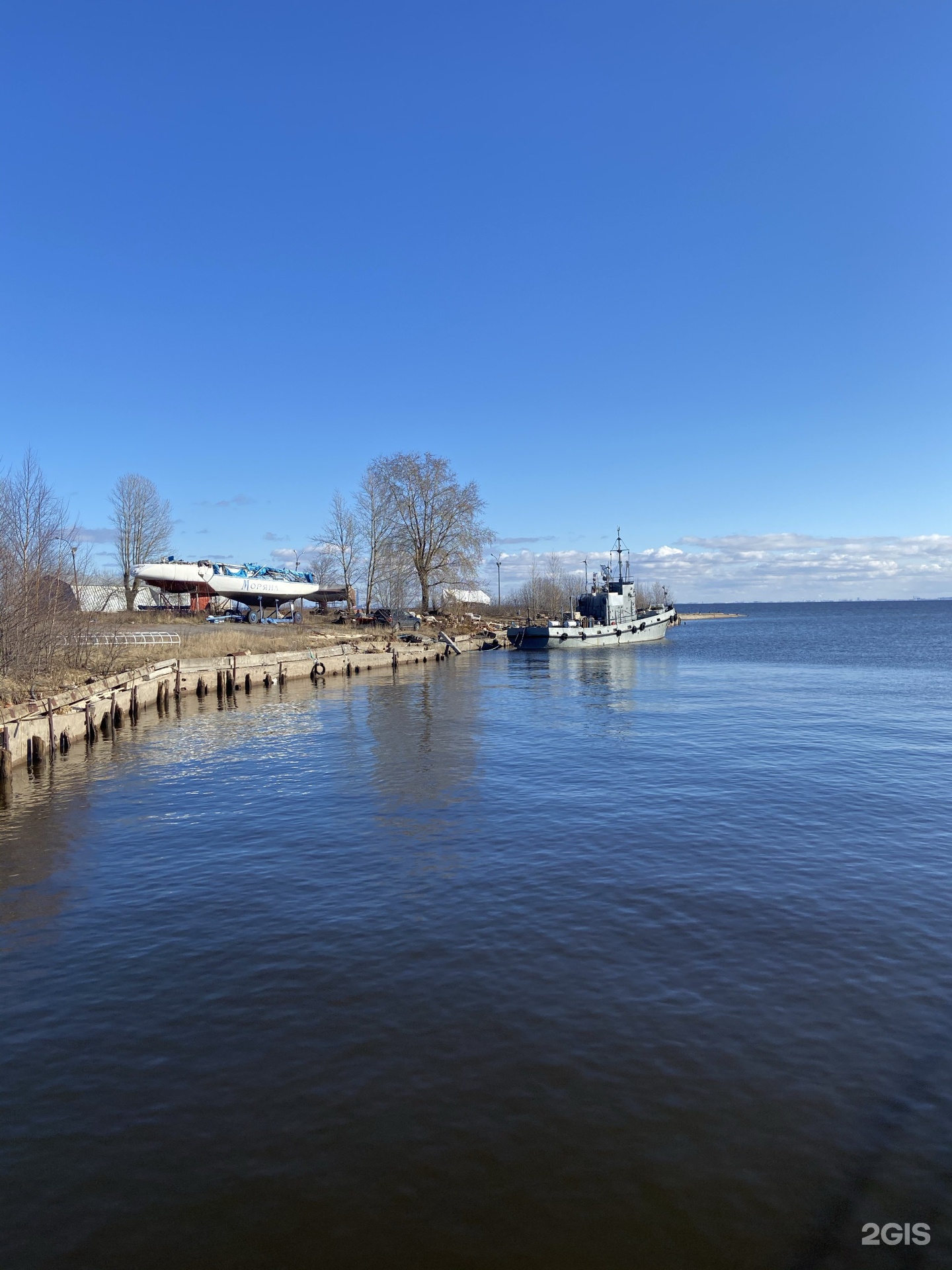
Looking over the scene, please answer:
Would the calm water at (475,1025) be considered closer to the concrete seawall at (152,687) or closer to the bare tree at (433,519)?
the concrete seawall at (152,687)

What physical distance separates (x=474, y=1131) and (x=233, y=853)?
8401mm

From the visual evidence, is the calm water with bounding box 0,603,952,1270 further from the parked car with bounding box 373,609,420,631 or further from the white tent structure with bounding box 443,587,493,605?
the white tent structure with bounding box 443,587,493,605

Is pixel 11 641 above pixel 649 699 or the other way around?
above

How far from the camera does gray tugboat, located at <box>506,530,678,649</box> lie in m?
67.3

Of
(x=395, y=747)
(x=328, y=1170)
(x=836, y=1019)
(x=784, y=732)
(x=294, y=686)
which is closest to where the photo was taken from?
(x=328, y=1170)

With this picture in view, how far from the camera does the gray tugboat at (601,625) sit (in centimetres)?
6731

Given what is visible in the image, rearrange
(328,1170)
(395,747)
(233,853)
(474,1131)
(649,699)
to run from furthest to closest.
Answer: (649,699) → (395,747) → (233,853) → (474,1131) → (328,1170)

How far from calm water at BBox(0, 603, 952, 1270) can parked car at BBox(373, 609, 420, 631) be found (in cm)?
4798

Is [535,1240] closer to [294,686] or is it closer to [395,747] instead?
[395,747]

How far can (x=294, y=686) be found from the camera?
41625 mm

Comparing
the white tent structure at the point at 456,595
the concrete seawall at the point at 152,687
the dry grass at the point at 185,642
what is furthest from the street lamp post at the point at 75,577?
the white tent structure at the point at 456,595

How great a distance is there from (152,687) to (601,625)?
4779cm

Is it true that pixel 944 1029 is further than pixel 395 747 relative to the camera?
No

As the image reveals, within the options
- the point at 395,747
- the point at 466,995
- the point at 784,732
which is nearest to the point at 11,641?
the point at 395,747
